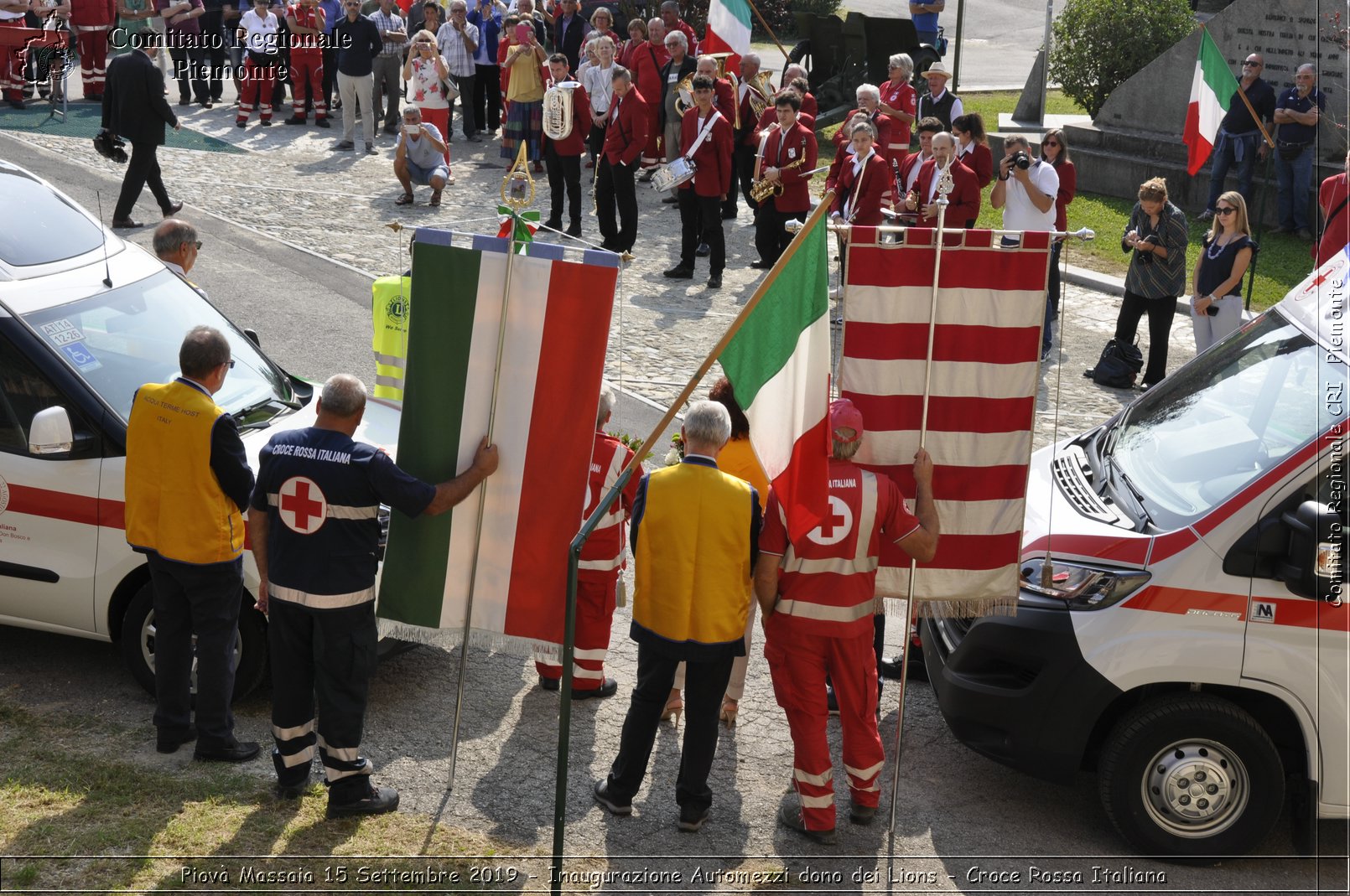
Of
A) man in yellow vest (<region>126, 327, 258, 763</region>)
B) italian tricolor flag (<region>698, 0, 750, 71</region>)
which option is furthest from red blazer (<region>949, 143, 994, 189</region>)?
man in yellow vest (<region>126, 327, 258, 763</region>)

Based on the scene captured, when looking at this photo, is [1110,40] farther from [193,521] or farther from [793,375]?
[193,521]

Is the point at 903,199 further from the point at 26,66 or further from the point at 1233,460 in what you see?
the point at 26,66

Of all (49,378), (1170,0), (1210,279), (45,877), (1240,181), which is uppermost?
(1170,0)

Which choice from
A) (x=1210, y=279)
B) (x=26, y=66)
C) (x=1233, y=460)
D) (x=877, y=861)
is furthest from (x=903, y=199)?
(x=26, y=66)

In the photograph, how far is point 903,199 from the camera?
1288cm

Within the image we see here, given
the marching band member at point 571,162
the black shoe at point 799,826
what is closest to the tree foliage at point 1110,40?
the marching band member at point 571,162

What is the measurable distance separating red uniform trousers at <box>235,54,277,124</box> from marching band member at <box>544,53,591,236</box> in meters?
8.13

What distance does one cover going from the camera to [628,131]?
14695 mm

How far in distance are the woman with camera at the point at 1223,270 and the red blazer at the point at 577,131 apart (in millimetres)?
7256

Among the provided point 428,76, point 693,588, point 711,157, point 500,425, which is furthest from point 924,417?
point 428,76

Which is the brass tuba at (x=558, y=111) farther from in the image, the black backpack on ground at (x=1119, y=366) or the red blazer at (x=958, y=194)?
the black backpack on ground at (x=1119, y=366)

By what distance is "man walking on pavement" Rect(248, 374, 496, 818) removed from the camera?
5484 mm

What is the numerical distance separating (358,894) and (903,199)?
9316mm

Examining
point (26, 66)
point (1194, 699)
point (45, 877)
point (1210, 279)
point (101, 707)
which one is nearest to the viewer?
point (45, 877)
